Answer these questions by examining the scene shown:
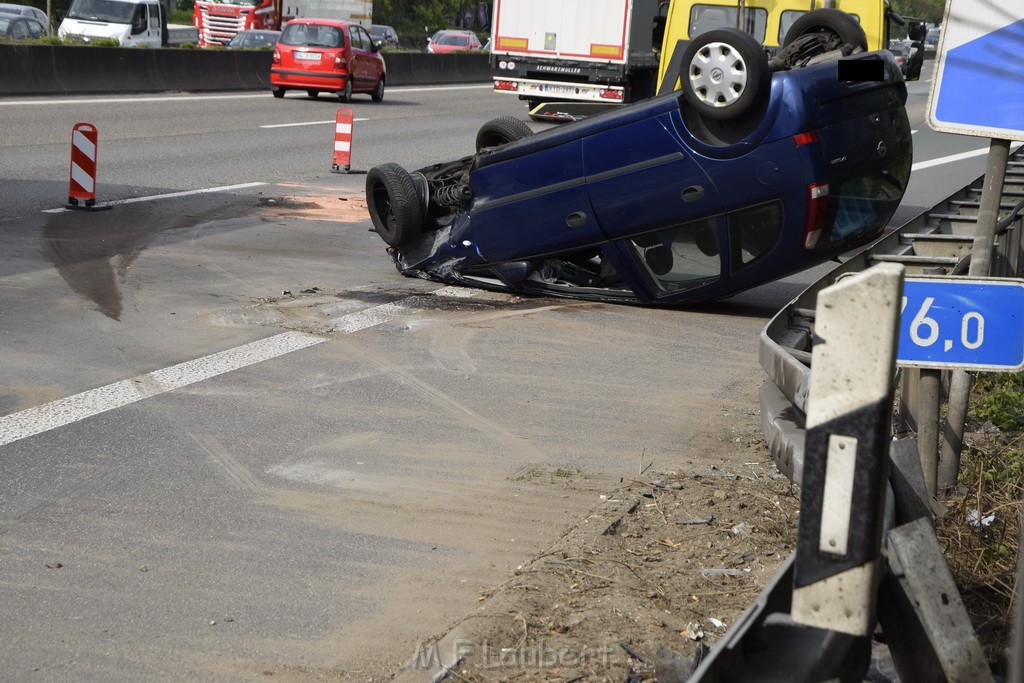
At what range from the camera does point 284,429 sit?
6980mm

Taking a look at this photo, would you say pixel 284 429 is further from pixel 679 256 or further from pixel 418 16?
pixel 418 16

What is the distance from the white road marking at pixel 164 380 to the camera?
6.82 m

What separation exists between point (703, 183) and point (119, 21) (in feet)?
93.4

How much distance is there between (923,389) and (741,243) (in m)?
4.67

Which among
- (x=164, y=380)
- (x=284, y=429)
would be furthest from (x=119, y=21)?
(x=284, y=429)

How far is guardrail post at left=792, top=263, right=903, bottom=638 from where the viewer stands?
2.66 metres

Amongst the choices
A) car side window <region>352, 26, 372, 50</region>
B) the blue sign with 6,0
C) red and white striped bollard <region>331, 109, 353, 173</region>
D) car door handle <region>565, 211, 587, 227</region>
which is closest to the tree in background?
car side window <region>352, 26, 372, 50</region>

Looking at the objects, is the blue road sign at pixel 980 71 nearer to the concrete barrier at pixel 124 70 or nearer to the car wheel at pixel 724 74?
the car wheel at pixel 724 74

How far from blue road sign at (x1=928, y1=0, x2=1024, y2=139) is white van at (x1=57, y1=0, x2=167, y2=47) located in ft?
104

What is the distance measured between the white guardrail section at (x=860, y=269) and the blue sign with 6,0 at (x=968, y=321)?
1.50ft

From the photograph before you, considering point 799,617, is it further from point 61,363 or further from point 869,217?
point 869,217

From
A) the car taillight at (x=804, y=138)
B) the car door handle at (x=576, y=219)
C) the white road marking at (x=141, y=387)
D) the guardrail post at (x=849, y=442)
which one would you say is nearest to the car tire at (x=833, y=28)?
the car taillight at (x=804, y=138)

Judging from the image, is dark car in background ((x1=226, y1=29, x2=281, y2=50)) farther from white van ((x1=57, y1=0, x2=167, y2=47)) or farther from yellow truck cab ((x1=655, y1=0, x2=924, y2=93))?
yellow truck cab ((x1=655, y1=0, x2=924, y2=93))

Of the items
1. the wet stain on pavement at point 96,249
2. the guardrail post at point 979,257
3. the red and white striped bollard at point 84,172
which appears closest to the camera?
the guardrail post at point 979,257
